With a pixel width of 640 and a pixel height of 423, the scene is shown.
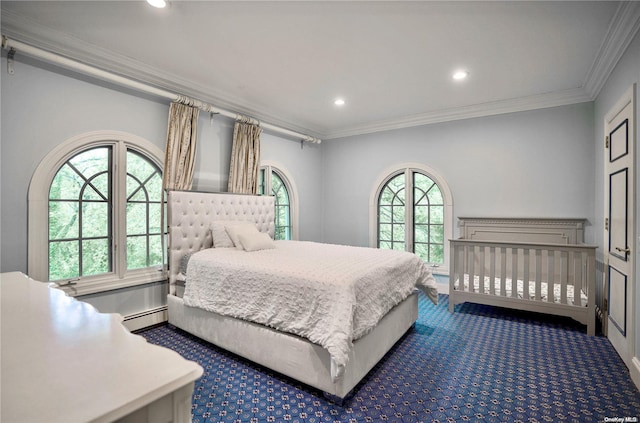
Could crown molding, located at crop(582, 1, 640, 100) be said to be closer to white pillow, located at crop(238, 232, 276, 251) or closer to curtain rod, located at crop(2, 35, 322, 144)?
white pillow, located at crop(238, 232, 276, 251)

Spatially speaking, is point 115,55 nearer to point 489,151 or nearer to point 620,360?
point 489,151

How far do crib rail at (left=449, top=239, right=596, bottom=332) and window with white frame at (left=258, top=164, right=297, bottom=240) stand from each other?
2633 mm

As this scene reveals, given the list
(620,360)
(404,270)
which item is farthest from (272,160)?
(620,360)

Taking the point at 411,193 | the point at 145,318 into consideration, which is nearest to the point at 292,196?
the point at 411,193

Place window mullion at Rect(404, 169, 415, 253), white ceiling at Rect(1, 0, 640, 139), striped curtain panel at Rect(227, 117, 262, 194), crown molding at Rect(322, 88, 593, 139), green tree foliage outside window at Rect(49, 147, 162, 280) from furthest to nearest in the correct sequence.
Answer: window mullion at Rect(404, 169, 415, 253), striped curtain panel at Rect(227, 117, 262, 194), crown molding at Rect(322, 88, 593, 139), green tree foliage outside window at Rect(49, 147, 162, 280), white ceiling at Rect(1, 0, 640, 139)

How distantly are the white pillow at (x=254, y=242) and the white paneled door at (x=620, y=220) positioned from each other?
319 centimetres

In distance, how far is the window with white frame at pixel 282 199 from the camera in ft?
15.5

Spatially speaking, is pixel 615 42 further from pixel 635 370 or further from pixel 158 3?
pixel 158 3

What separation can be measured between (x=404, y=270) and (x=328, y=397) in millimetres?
1324

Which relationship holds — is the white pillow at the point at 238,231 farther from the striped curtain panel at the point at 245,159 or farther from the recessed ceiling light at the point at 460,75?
the recessed ceiling light at the point at 460,75

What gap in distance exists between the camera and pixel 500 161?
13.7ft

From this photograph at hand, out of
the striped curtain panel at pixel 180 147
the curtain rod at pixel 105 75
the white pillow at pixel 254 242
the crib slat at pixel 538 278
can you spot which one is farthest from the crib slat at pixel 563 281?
the striped curtain panel at pixel 180 147

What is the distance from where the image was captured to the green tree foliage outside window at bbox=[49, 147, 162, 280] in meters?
2.67

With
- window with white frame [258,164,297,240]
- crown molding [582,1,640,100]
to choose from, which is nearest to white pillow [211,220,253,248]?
window with white frame [258,164,297,240]
